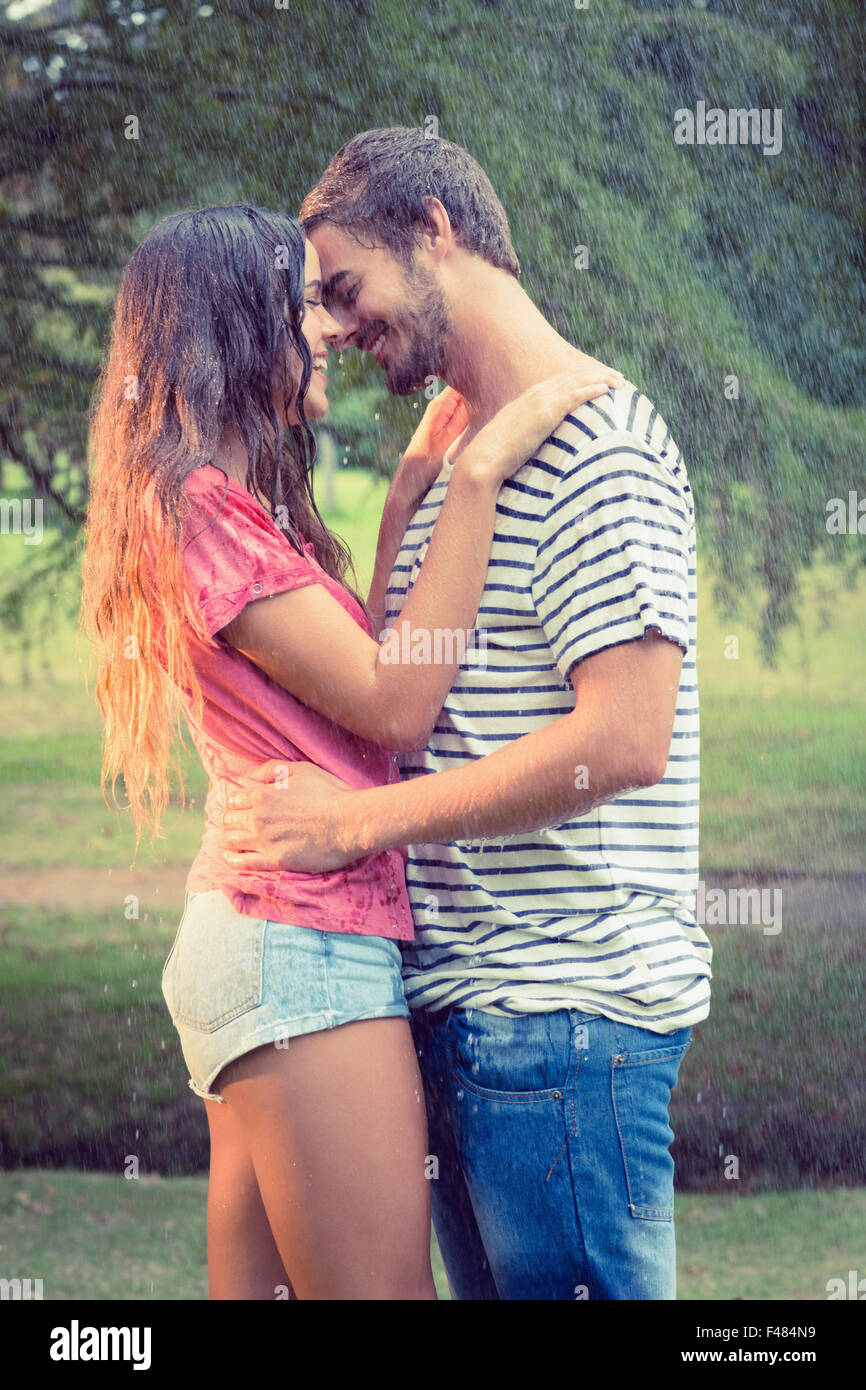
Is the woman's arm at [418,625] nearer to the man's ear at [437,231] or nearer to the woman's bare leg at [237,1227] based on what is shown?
the man's ear at [437,231]

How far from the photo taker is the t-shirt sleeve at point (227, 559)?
1605mm

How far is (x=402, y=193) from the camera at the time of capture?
184 centimetres

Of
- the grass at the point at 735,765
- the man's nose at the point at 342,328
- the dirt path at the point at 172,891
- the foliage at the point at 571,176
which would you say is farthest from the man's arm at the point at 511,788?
the grass at the point at 735,765

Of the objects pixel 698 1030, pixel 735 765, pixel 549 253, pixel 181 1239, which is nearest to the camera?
pixel 549 253

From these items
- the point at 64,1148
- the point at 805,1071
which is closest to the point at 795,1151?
the point at 805,1071

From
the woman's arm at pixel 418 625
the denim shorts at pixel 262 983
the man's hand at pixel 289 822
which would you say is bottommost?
the denim shorts at pixel 262 983

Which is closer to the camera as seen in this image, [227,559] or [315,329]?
[227,559]

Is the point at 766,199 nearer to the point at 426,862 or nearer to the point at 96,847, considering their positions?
the point at 426,862

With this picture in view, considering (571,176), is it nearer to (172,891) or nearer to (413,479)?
(413,479)

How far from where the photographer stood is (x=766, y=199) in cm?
388

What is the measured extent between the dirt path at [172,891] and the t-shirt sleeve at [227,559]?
16.9 feet

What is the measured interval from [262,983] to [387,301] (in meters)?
0.90

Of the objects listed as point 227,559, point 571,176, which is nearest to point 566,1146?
point 227,559
